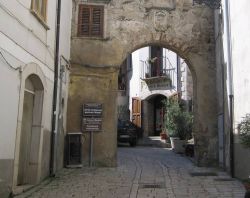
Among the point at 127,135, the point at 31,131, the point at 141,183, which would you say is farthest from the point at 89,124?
the point at 127,135

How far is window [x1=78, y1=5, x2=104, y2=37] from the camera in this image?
539 inches

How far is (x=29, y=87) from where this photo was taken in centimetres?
937

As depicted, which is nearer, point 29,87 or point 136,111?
point 29,87

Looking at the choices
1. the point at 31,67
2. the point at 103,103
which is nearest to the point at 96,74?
the point at 103,103

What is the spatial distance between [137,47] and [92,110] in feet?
8.89

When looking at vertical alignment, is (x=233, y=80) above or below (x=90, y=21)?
below

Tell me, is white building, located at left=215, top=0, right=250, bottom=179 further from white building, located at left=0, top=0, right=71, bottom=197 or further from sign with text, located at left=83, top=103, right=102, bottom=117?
white building, located at left=0, top=0, right=71, bottom=197

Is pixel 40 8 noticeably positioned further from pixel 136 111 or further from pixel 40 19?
pixel 136 111

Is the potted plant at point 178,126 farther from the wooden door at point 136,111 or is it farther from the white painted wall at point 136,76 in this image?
the white painted wall at point 136,76

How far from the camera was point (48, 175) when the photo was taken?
1052cm

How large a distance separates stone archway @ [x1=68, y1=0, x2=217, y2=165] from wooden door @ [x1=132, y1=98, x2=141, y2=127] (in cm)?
1242

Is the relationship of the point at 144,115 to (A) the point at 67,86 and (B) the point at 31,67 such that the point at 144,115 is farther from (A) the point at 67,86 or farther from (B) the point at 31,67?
(B) the point at 31,67

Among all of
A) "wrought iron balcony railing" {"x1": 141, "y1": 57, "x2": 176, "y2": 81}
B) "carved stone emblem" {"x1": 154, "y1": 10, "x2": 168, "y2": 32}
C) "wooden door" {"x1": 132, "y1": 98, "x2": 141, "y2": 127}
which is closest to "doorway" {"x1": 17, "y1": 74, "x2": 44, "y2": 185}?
"carved stone emblem" {"x1": 154, "y1": 10, "x2": 168, "y2": 32}

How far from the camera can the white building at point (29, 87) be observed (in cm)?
730
